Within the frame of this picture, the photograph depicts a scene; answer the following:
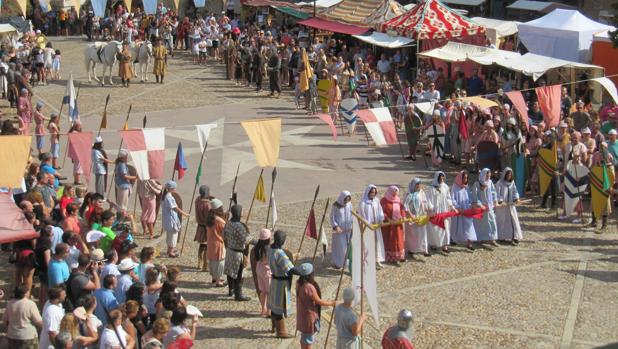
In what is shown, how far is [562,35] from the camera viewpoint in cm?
2495

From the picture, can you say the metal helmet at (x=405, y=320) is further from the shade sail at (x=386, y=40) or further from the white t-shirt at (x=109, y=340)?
the shade sail at (x=386, y=40)

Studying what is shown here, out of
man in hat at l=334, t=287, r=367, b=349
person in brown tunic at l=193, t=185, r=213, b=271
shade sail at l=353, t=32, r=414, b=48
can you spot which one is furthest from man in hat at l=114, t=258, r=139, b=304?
shade sail at l=353, t=32, r=414, b=48

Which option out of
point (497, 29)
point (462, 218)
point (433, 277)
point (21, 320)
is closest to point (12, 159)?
point (21, 320)

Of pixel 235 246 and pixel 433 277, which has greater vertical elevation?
pixel 235 246

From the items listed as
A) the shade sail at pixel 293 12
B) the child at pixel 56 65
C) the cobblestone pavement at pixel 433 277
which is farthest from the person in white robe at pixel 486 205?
the shade sail at pixel 293 12

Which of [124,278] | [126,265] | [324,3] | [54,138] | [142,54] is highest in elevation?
[324,3]

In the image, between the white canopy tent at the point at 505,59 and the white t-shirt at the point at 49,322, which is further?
the white canopy tent at the point at 505,59

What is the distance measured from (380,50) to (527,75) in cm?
906

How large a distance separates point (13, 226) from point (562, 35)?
56.2 ft

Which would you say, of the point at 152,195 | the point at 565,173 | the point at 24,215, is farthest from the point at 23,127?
the point at 565,173

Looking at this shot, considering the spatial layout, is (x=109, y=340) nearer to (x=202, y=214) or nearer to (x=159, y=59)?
(x=202, y=214)

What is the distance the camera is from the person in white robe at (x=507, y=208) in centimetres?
1508

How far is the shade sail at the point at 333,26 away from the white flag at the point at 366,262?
66.4 feet

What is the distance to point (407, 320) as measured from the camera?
921cm
